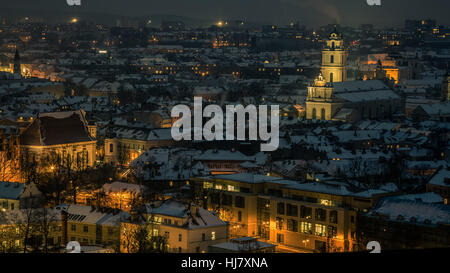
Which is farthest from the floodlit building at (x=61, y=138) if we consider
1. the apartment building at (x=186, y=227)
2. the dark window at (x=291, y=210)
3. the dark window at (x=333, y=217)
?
the dark window at (x=333, y=217)

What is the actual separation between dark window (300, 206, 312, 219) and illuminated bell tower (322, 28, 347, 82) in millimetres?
19686

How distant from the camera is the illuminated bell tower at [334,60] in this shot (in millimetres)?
30844

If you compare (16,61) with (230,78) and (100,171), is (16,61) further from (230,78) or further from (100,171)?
(100,171)

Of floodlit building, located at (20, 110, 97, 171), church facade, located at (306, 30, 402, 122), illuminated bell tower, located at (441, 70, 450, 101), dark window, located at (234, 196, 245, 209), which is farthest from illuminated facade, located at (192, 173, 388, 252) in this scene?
illuminated bell tower, located at (441, 70, 450, 101)

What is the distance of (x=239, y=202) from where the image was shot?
12086mm

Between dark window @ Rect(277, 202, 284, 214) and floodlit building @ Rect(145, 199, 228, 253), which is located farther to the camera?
dark window @ Rect(277, 202, 284, 214)

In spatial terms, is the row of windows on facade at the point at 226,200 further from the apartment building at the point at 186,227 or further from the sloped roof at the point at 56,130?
the sloped roof at the point at 56,130

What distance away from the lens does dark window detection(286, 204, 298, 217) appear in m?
11.5

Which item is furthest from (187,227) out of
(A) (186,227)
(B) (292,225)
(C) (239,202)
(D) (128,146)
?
(D) (128,146)

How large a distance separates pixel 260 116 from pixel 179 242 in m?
14.9

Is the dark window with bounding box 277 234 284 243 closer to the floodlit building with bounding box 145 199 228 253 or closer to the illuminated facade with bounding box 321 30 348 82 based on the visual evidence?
the floodlit building with bounding box 145 199 228 253

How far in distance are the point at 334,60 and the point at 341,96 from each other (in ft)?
14.7
